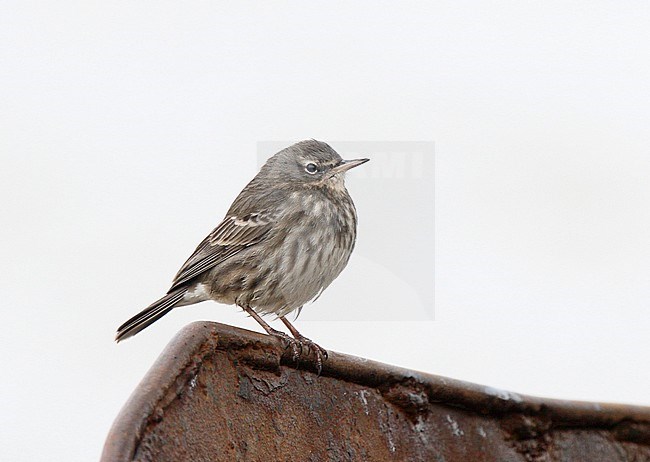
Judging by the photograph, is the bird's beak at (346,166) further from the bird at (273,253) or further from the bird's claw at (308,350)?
the bird's claw at (308,350)

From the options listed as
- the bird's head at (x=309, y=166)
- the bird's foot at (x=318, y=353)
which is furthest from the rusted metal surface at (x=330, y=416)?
the bird's head at (x=309, y=166)

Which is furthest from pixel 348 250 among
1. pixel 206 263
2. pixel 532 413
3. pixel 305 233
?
pixel 532 413

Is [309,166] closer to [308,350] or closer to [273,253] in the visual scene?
[273,253]

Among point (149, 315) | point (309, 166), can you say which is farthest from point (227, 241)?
point (309, 166)

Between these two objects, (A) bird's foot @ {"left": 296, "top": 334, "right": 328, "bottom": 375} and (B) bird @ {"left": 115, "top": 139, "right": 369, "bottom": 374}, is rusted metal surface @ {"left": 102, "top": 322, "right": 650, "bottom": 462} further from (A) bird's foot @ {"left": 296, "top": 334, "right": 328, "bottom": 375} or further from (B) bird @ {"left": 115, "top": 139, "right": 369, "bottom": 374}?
(B) bird @ {"left": 115, "top": 139, "right": 369, "bottom": 374}

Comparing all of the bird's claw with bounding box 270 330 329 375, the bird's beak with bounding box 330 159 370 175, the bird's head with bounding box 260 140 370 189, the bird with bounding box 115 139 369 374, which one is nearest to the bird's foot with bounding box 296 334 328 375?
the bird's claw with bounding box 270 330 329 375

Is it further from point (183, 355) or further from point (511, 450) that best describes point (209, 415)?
point (511, 450)

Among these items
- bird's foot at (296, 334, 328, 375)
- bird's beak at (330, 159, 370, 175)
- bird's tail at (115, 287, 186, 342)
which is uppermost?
bird's beak at (330, 159, 370, 175)
